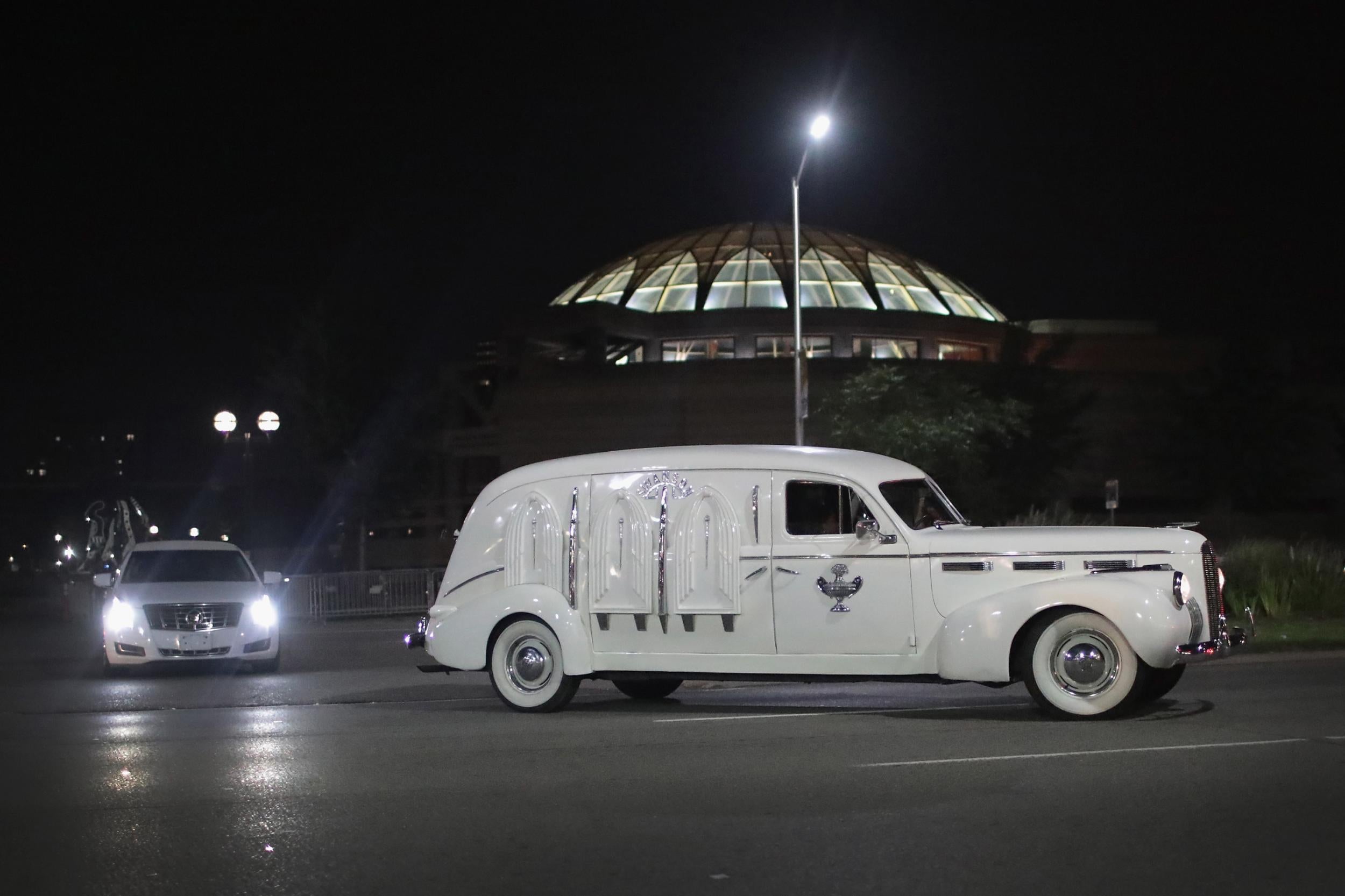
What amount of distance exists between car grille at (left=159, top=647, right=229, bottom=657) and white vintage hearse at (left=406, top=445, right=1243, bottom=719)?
505cm

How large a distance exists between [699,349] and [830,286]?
20.2 feet

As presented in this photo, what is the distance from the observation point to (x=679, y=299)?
6394cm

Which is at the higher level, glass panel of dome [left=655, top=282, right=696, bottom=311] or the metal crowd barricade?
glass panel of dome [left=655, top=282, right=696, bottom=311]

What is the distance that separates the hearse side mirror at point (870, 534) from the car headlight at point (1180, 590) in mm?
2026

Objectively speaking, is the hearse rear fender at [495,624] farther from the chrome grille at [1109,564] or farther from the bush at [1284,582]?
the bush at [1284,582]

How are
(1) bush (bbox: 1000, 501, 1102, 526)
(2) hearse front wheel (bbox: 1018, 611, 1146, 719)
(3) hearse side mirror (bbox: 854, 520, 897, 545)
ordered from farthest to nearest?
1. (1) bush (bbox: 1000, 501, 1102, 526)
2. (3) hearse side mirror (bbox: 854, 520, 897, 545)
3. (2) hearse front wheel (bbox: 1018, 611, 1146, 719)

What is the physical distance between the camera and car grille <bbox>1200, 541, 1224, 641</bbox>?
10.9 meters

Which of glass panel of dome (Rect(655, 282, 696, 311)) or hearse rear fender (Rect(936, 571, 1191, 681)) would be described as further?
glass panel of dome (Rect(655, 282, 696, 311))

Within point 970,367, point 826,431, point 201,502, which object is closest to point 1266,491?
point 970,367

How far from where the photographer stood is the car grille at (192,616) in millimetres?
17188

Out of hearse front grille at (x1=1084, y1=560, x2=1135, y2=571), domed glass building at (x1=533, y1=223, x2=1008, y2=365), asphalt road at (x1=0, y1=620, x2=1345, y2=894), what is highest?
domed glass building at (x1=533, y1=223, x2=1008, y2=365)

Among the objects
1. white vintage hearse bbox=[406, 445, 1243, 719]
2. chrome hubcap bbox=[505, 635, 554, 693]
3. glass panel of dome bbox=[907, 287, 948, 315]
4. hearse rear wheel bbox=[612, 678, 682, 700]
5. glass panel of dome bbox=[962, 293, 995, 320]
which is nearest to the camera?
white vintage hearse bbox=[406, 445, 1243, 719]

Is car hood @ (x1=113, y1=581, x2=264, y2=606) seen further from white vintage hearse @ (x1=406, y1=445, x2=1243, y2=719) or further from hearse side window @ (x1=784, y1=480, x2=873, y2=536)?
hearse side window @ (x1=784, y1=480, x2=873, y2=536)

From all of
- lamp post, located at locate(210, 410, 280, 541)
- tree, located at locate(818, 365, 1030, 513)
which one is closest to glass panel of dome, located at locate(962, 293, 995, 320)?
tree, located at locate(818, 365, 1030, 513)
